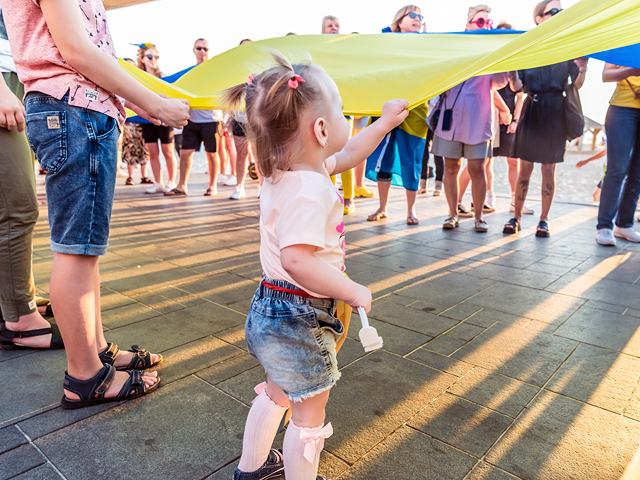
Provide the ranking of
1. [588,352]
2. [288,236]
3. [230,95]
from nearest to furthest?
1. [288,236]
2. [230,95]
3. [588,352]

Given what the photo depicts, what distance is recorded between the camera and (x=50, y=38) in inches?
65.4

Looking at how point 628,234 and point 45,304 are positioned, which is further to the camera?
point 628,234

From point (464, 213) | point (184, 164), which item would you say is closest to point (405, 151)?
point (464, 213)

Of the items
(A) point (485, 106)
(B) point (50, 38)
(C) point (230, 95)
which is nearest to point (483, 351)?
(C) point (230, 95)

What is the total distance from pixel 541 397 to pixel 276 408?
1.22m

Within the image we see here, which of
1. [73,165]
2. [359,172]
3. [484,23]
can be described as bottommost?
[359,172]

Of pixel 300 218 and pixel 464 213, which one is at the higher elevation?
pixel 300 218

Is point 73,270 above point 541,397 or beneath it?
above

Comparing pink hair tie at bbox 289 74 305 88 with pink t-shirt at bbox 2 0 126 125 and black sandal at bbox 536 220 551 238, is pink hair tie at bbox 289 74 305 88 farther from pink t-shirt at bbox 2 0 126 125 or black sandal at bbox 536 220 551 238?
black sandal at bbox 536 220 551 238

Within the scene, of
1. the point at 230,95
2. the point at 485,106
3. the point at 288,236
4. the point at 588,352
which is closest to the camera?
the point at 288,236

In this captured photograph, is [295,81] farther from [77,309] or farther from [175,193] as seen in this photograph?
[175,193]

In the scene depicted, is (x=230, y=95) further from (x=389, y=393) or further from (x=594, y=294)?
(x=594, y=294)

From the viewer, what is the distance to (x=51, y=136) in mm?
1682

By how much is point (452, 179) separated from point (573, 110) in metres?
1.39
